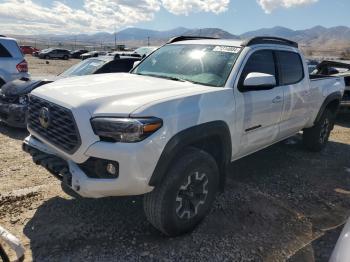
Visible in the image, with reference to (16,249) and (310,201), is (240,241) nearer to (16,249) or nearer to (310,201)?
(310,201)

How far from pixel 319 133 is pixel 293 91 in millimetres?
1840

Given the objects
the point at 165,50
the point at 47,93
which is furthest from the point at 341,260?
the point at 165,50

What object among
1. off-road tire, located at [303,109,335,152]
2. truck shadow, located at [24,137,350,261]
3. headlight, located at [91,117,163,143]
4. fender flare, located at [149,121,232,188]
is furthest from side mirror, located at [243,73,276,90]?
off-road tire, located at [303,109,335,152]

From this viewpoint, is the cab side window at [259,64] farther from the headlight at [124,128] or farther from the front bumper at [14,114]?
the front bumper at [14,114]

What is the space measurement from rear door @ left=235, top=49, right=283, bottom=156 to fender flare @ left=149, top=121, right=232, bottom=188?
33 cm

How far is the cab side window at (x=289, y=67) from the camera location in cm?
488

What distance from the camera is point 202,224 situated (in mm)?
3783

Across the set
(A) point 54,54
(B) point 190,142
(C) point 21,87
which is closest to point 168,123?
(B) point 190,142

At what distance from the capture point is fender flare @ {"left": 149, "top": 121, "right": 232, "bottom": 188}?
301cm

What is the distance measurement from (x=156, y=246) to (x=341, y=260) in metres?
1.76

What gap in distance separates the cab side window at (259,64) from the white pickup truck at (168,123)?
0.05 ft

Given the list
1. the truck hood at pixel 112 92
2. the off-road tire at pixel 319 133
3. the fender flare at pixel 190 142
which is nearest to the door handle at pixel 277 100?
the fender flare at pixel 190 142

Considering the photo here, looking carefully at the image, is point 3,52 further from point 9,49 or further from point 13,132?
point 13,132

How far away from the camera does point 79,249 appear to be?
3232 mm
